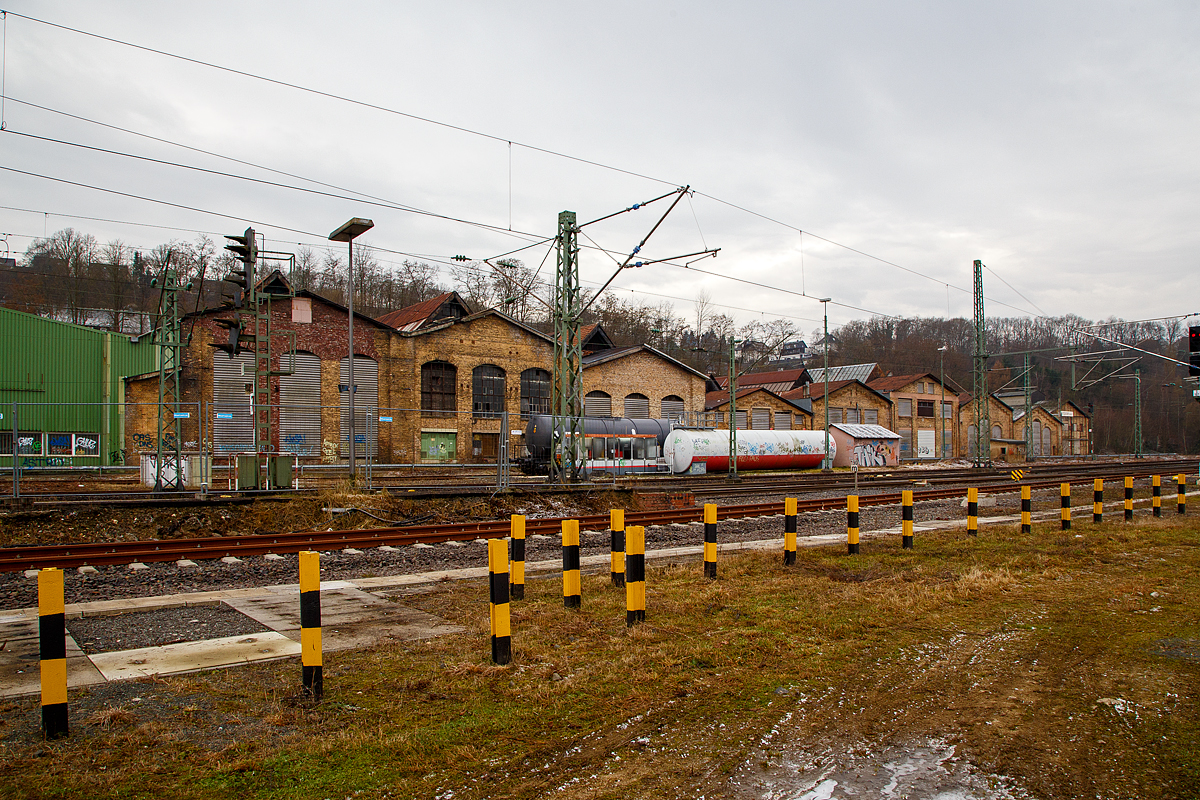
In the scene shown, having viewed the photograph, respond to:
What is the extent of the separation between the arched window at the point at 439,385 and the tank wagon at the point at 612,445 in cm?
694

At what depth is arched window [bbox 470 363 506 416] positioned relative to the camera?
43.1m

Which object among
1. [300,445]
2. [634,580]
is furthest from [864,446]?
[634,580]

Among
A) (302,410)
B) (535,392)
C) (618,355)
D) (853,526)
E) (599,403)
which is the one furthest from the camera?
(618,355)

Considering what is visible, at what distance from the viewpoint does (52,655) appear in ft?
13.6

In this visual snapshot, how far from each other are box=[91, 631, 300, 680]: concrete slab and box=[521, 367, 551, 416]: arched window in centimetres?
3825

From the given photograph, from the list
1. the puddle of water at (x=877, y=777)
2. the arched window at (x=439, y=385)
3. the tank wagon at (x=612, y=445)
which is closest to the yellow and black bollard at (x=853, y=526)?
the puddle of water at (x=877, y=777)

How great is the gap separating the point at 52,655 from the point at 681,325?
71304 millimetres

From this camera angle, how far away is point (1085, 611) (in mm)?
7008

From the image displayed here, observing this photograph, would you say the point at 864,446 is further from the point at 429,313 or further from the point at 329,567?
the point at 329,567

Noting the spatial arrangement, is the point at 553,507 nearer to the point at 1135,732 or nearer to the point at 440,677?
the point at 440,677

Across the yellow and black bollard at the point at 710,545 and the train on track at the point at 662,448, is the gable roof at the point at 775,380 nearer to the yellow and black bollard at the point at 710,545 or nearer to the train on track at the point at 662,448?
the train on track at the point at 662,448

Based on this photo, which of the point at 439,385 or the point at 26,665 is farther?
the point at 439,385

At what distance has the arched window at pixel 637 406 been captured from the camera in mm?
48281

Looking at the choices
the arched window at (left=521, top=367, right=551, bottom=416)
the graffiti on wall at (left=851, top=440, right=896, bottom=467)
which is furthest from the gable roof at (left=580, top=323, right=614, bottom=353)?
the graffiti on wall at (left=851, top=440, right=896, bottom=467)
